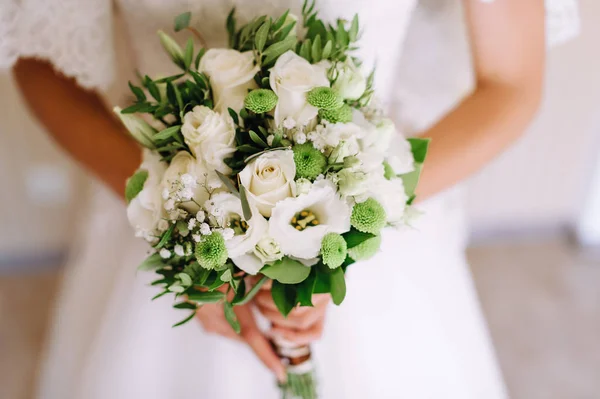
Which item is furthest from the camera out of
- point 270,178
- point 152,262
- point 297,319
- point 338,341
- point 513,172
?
point 513,172

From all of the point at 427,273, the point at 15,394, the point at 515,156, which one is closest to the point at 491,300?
the point at 515,156

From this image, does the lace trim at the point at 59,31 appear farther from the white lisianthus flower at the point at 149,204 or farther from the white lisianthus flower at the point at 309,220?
the white lisianthus flower at the point at 309,220

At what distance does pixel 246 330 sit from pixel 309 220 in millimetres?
290

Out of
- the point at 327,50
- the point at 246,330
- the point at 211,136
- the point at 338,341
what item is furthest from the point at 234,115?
the point at 338,341

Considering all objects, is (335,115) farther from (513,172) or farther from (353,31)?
(513,172)

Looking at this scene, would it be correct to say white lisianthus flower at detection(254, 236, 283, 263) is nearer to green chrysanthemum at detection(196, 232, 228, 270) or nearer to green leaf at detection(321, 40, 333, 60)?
green chrysanthemum at detection(196, 232, 228, 270)

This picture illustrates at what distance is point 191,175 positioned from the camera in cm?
56

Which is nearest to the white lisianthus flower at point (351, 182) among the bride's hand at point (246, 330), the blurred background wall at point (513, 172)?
the bride's hand at point (246, 330)

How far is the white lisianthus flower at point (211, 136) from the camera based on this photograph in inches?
22.2

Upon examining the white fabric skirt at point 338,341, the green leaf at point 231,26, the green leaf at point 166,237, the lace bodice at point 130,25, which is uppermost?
the lace bodice at point 130,25

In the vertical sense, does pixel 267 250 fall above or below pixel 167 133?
below

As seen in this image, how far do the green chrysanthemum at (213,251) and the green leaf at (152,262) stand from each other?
0.35ft

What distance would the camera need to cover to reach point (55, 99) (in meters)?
0.91

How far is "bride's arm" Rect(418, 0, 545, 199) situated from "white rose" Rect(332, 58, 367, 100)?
26 centimetres
